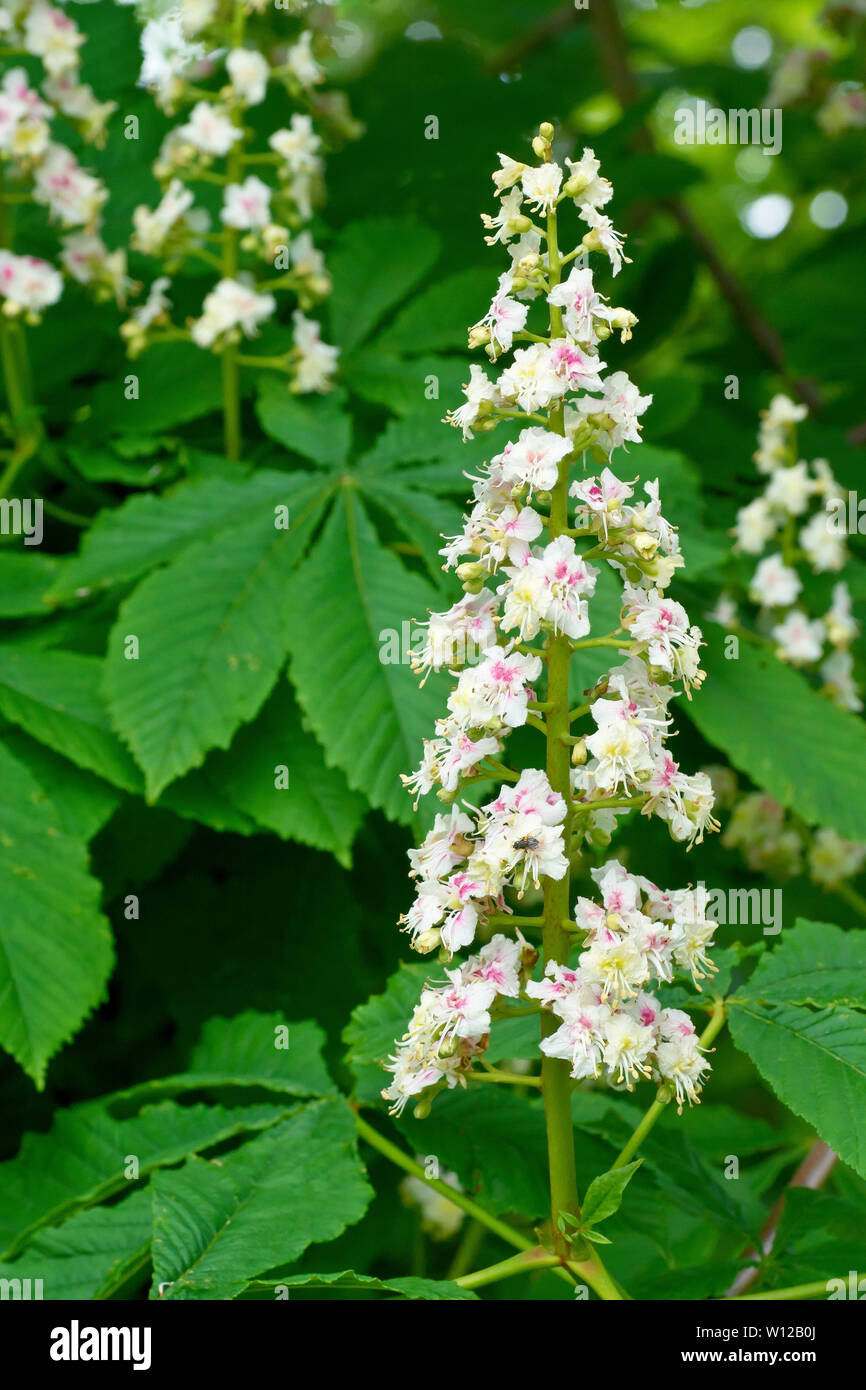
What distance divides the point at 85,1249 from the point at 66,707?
91 centimetres

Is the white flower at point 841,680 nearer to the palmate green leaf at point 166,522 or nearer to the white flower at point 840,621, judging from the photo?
the white flower at point 840,621

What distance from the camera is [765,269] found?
582cm

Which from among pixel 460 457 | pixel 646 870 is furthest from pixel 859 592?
pixel 460 457

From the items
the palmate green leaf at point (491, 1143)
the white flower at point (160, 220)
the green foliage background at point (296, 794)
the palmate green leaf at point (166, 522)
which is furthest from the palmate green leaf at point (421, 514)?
the palmate green leaf at point (491, 1143)

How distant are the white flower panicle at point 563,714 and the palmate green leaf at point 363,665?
0.62 m

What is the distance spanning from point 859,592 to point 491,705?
1928mm

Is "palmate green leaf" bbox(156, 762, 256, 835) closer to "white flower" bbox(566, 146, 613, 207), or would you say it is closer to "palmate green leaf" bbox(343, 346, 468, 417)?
"palmate green leaf" bbox(343, 346, 468, 417)

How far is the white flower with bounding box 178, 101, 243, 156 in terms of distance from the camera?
110 inches

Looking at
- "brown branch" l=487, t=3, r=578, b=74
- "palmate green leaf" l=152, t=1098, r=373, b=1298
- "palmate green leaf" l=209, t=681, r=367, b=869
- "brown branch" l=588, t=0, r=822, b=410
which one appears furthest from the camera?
"brown branch" l=487, t=3, r=578, b=74

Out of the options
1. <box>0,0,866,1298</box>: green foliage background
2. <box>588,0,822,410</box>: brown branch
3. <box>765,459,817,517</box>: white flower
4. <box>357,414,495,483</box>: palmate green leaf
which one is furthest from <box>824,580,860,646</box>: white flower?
<box>588,0,822,410</box>: brown branch

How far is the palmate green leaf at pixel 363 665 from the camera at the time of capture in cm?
218

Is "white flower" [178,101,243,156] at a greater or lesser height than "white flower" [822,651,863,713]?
greater

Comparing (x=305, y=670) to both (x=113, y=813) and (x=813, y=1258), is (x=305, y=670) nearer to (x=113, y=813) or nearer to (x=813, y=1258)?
(x=113, y=813)

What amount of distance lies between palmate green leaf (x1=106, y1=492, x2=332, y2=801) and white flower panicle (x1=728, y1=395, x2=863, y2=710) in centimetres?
109
